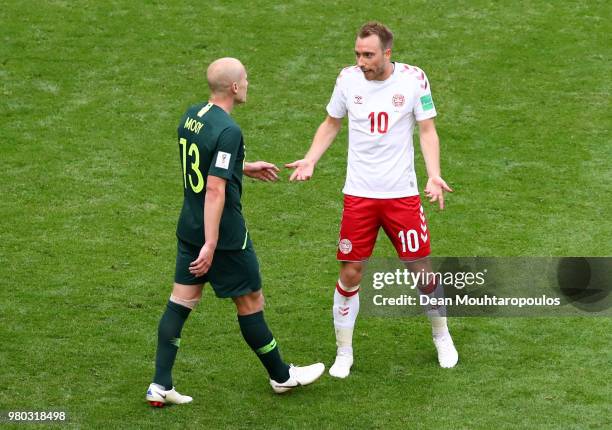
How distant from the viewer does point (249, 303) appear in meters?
7.98

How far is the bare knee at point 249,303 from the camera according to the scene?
26.1 ft

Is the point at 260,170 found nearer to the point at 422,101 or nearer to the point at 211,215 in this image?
the point at 211,215

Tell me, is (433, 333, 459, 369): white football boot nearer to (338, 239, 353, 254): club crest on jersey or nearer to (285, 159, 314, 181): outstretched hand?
(338, 239, 353, 254): club crest on jersey

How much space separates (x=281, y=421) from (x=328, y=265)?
2.76 meters

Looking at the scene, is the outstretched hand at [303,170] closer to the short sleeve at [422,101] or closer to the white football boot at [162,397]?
the short sleeve at [422,101]

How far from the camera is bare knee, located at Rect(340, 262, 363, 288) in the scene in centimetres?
854

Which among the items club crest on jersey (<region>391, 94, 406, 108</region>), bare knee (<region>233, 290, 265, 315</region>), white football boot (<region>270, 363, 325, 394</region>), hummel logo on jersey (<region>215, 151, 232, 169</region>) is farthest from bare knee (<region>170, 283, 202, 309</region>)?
club crest on jersey (<region>391, 94, 406, 108</region>)

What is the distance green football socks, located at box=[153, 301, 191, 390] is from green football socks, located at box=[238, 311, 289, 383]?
1.37ft

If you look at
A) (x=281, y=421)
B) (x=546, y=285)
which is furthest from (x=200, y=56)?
(x=281, y=421)

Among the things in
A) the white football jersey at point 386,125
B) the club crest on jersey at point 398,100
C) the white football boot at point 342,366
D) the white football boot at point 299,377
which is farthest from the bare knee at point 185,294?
the club crest on jersey at point 398,100

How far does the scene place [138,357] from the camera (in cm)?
871

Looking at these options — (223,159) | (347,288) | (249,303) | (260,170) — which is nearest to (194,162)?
(223,159)

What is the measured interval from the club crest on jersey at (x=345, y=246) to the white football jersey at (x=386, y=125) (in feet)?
1.17

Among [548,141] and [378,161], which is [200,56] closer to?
[548,141]
